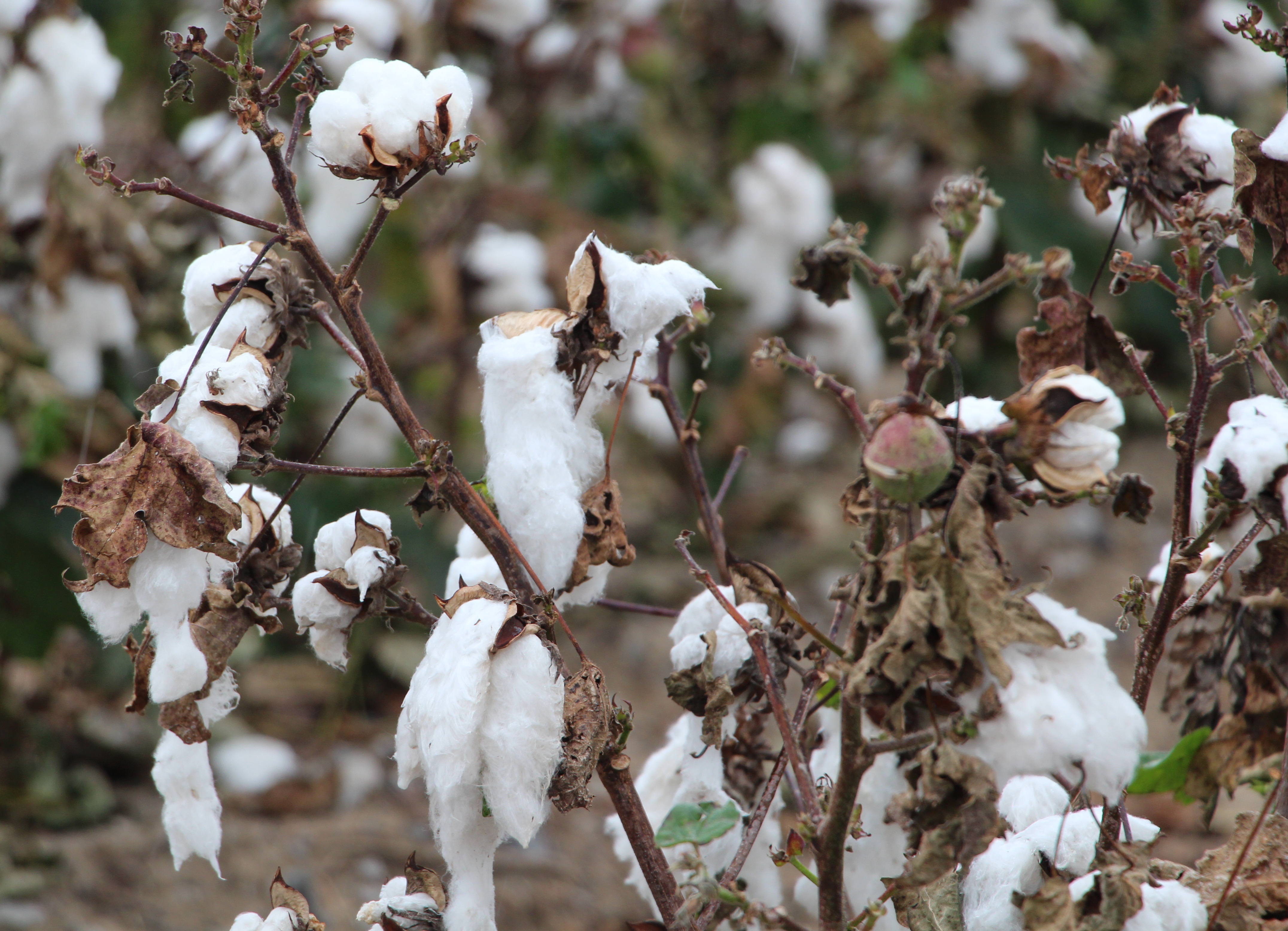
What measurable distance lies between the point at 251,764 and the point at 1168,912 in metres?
1.47

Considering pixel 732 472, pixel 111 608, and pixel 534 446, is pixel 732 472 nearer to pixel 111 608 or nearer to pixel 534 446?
pixel 534 446

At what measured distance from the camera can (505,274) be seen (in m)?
2.05

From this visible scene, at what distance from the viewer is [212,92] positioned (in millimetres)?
1983

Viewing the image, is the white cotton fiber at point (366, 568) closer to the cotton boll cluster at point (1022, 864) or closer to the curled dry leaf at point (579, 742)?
the curled dry leaf at point (579, 742)

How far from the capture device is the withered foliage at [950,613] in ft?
1.60

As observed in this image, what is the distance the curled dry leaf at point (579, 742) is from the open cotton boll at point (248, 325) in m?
0.25

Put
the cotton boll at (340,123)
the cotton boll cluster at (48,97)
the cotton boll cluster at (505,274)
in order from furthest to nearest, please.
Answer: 1. the cotton boll cluster at (505,274)
2. the cotton boll cluster at (48,97)
3. the cotton boll at (340,123)

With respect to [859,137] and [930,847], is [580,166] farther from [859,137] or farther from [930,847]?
[930,847]

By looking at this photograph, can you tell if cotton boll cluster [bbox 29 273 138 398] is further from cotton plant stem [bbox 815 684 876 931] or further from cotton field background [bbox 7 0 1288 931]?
cotton plant stem [bbox 815 684 876 931]

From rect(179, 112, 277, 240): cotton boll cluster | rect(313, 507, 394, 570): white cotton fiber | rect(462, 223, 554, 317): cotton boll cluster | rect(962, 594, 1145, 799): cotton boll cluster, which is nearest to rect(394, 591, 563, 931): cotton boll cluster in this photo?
rect(313, 507, 394, 570): white cotton fiber

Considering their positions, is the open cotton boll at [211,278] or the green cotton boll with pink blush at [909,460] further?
the open cotton boll at [211,278]

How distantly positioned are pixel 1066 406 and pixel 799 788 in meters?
0.26

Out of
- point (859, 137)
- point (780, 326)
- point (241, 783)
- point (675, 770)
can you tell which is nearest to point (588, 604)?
point (675, 770)

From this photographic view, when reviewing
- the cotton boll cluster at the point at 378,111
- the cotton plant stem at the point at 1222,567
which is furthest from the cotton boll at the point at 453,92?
the cotton plant stem at the point at 1222,567
